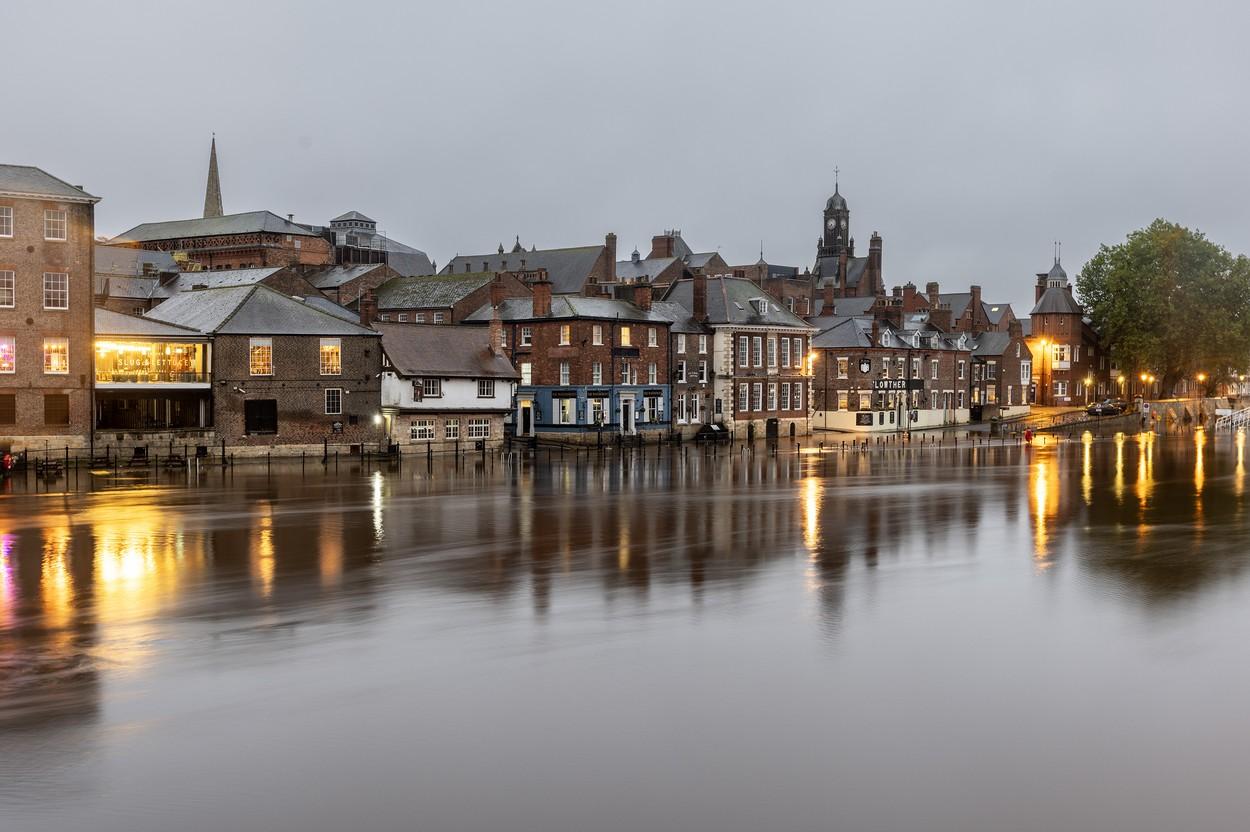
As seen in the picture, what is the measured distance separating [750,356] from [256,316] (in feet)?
117

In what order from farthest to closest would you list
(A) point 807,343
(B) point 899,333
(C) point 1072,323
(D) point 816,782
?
(C) point 1072,323, (B) point 899,333, (A) point 807,343, (D) point 816,782

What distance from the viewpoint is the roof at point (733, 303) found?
275ft

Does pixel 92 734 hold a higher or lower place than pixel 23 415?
lower

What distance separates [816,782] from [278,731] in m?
7.10

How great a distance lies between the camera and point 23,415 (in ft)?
181

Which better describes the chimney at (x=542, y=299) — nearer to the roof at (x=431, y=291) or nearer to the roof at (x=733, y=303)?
the roof at (x=733, y=303)

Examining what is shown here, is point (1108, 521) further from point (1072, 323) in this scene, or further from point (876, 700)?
point (1072, 323)

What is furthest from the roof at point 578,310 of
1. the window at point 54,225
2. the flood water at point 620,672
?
the flood water at point 620,672

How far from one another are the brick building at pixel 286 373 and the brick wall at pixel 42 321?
19.9 ft

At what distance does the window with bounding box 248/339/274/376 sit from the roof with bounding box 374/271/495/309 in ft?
90.5

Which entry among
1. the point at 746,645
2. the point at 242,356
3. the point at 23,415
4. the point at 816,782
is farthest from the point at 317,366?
the point at 816,782

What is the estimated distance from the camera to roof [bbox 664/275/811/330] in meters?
83.8

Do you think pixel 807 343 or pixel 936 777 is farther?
pixel 807 343

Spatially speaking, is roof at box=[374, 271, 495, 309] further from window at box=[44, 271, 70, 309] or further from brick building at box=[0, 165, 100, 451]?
window at box=[44, 271, 70, 309]
